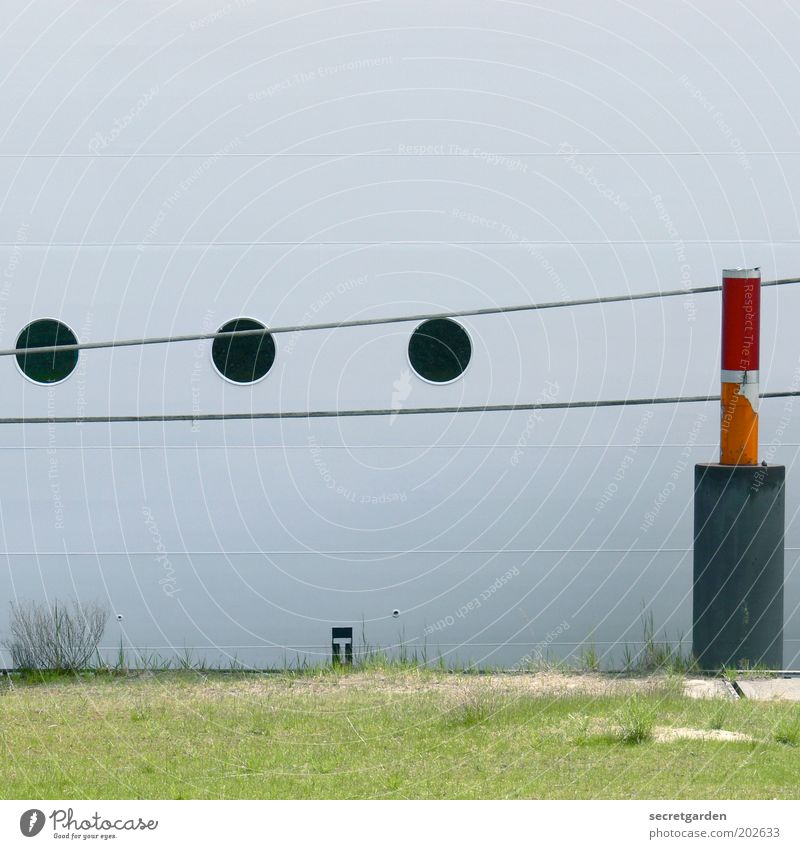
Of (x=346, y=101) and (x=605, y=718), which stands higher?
(x=346, y=101)

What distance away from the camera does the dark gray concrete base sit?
5.42 m

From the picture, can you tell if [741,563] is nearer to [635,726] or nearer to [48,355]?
[635,726]

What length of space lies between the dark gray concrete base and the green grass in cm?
44

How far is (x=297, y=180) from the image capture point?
598 cm

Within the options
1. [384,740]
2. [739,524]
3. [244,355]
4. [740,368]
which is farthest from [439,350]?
[384,740]

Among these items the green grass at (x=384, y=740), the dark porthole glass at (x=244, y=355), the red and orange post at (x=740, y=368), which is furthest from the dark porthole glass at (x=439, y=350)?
the green grass at (x=384, y=740)

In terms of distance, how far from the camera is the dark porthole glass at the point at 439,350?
592 cm

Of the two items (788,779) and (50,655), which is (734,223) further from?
(50,655)

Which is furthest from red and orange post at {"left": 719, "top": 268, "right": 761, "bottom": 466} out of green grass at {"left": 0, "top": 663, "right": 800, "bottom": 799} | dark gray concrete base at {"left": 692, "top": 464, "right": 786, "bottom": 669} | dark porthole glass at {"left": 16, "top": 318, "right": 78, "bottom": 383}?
dark porthole glass at {"left": 16, "top": 318, "right": 78, "bottom": 383}

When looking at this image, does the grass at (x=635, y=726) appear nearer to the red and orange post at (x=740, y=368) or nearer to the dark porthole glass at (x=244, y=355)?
the red and orange post at (x=740, y=368)

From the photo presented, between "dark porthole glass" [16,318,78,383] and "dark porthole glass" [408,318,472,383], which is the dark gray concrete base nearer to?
"dark porthole glass" [408,318,472,383]

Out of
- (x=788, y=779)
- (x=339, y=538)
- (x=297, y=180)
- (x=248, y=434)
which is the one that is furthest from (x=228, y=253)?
(x=788, y=779)

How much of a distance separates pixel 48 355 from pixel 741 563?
3.22m

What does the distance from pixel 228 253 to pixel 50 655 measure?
202 cm
